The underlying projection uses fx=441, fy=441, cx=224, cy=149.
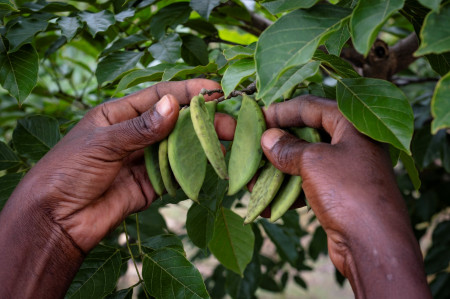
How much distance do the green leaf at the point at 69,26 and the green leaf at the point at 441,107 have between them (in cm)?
97

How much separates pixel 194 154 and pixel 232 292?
1.20 meters

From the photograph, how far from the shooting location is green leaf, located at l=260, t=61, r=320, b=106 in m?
0.88

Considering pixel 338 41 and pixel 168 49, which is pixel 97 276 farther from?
pixel 338 41

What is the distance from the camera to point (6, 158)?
61.4 inches

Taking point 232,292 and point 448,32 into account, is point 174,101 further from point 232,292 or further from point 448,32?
point 232,292

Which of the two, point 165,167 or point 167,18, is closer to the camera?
point 165,167

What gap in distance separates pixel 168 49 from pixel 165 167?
470 millimetres

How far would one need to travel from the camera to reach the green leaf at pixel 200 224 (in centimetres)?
143

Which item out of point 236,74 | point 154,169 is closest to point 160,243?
point 154,169

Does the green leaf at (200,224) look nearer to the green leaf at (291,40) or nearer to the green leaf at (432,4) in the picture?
the green leaf at (291,40)

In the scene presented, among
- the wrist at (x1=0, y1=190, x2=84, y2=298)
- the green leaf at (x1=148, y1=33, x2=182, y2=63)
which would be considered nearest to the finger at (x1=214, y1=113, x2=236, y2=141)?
the green leaf at (x1=148, y1=33, x2=182, y2=63)

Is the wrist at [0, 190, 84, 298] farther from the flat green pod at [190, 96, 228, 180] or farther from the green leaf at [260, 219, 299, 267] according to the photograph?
the green leaf at [260, 219, 299, 267]

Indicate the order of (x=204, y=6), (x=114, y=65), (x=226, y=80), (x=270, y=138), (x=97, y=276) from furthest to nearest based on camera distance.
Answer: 1. (x=114, y=65)
2. (x=204, y=6)
3. (x=97, y=276)
4. (x=270, y=138)
5. (x=226, y=80)

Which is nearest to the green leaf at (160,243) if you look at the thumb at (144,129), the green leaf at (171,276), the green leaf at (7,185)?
the green leaf at (171,276)
